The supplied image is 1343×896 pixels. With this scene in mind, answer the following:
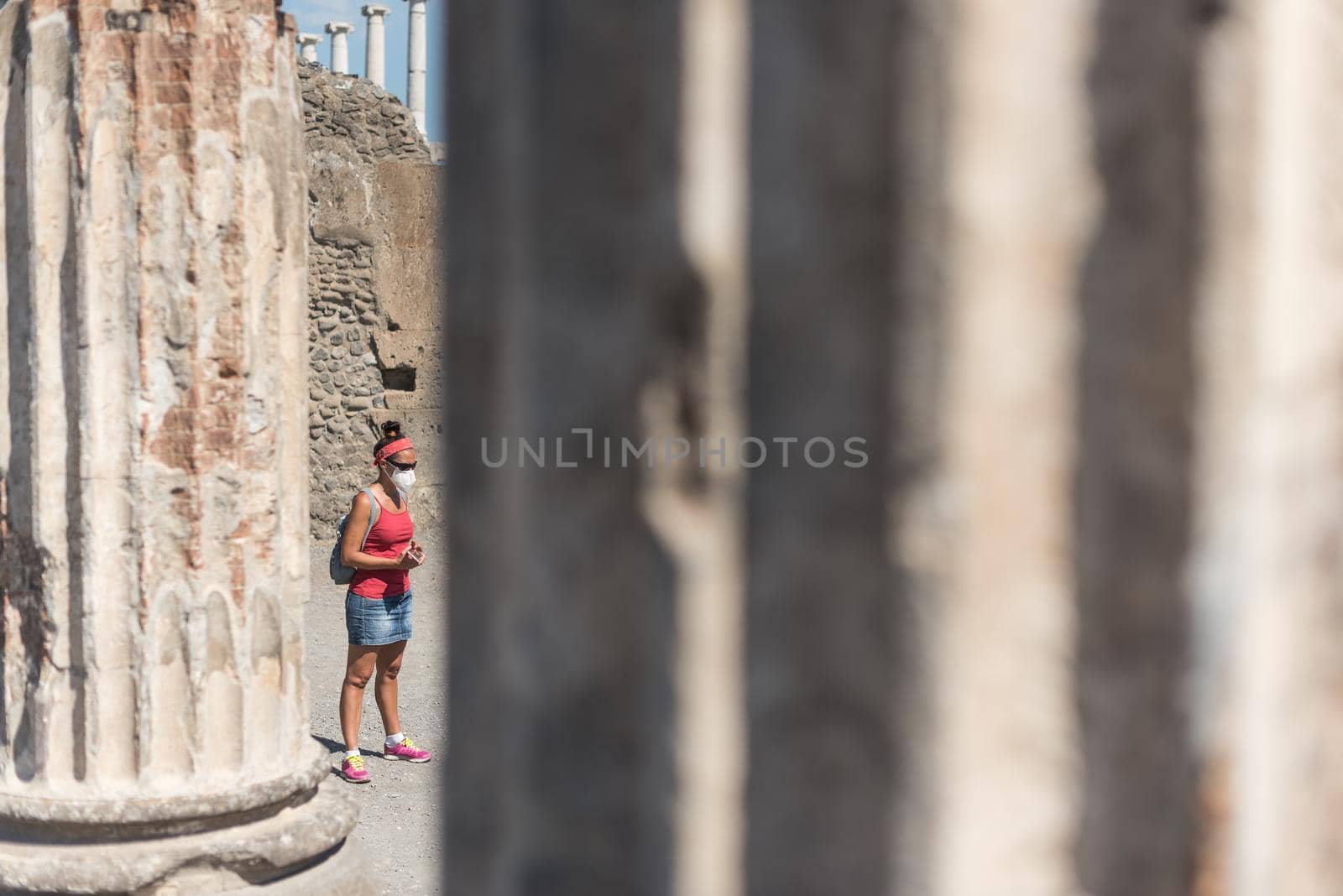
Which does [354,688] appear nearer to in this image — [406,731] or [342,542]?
[342,542]

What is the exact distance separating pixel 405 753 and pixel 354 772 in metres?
0.34

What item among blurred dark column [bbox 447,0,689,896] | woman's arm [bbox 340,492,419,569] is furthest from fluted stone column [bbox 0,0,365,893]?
blurred dark column [bbox 447,0,689,896]

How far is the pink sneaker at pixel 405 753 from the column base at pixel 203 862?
210cm

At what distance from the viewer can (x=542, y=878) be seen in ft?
2.59

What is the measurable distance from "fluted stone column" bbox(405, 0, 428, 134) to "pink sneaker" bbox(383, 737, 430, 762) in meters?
19.9

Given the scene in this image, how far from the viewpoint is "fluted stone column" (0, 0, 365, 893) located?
3.04m

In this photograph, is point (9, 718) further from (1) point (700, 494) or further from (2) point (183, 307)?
(1) point (700, 494)

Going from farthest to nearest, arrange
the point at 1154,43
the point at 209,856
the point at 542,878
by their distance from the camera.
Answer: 1. the point at 209,856
2. the point at 542,878
3. the point at 1154,43

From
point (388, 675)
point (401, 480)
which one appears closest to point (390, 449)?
point (401, 480)

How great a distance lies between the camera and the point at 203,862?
3088 mm

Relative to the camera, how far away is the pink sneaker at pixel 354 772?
5.13 metres

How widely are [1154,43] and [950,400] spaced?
187 mm

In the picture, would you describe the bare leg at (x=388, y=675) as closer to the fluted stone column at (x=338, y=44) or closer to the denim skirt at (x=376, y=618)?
the denim skirt at (x=376, y=618)

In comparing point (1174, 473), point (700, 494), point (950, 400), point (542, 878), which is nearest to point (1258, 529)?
point (1174, 473)
